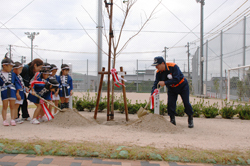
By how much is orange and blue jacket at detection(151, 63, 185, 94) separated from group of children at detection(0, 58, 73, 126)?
249 centimetres

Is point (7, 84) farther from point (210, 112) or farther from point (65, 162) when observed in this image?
point (210, 112)

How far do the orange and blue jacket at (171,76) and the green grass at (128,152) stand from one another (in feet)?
6.63

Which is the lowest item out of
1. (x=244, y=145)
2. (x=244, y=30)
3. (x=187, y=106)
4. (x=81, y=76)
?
(x=244, y=145)

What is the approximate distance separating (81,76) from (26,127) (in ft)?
66.0

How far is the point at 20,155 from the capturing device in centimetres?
272

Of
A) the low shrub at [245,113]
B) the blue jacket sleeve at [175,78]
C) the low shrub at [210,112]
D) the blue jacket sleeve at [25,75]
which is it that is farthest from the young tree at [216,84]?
the blue jacket sleeve at [25,75]

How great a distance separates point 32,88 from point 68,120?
1.19m

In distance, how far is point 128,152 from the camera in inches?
108

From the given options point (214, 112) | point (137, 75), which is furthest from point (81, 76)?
point (214, 112)

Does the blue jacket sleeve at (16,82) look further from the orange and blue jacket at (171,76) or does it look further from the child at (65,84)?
the orange and blue jacket at (171,76)

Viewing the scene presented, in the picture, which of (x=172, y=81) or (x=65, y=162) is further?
(x=172, y=81)

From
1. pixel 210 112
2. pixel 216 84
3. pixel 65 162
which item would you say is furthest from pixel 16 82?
pixel 216 84

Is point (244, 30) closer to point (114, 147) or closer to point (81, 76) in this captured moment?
point (114, 147)

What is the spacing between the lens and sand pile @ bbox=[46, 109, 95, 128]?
4763 mm
